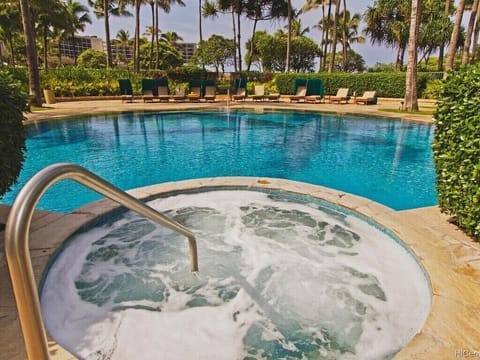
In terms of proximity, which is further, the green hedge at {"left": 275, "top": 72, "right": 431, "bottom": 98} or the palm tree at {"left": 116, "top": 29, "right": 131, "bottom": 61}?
the palm tree at {"left": 116, "top": 29, "right": 131, "bottom": 61}

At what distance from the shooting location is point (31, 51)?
14.6m

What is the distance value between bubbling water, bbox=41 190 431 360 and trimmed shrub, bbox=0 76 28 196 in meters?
1.15

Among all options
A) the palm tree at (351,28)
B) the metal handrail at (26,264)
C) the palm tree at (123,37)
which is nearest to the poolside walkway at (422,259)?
the metal handrail at (26,264)

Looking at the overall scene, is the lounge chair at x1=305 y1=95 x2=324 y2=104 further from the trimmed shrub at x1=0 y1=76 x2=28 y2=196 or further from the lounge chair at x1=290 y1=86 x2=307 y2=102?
the trimmed shrub at x1=0 y1=76 x2=28 y2=196

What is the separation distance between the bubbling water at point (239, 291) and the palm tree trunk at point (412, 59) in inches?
495

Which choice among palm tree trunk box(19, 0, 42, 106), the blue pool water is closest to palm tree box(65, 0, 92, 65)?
palm tree trunk box(19, 0, 42, 106)

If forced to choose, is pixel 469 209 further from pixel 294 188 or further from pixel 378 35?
pixel 378 35

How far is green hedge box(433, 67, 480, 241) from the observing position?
3252mm

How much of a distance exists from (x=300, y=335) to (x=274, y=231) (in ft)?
5.79

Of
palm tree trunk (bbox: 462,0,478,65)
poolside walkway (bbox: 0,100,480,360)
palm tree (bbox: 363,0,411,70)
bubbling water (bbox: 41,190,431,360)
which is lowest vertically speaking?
bubbling water (bbox: 41,190,431,360)

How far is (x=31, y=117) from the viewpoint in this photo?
12.8m

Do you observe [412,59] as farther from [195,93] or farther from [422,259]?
[422,259]

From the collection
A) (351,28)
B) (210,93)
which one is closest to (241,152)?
(210,93)

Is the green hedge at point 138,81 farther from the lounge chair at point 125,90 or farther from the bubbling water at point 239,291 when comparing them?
the bubbling water at point 239,291
